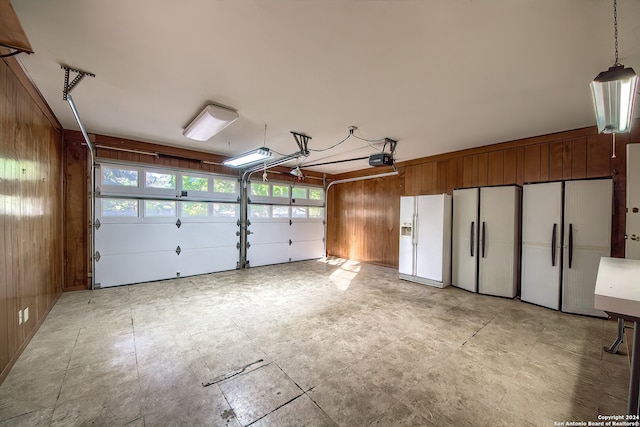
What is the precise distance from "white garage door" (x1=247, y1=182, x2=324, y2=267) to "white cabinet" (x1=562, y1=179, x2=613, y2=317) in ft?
17.5

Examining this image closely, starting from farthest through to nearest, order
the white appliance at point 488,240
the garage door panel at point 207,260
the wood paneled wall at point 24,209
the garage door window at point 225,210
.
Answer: the garage door window at point 225,210
the garage door panel at point 207,260
the white appliance at point 488,240
the wood paneled wall at point 24,209

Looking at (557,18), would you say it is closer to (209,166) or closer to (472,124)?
(472,124)

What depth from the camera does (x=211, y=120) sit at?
306 cm

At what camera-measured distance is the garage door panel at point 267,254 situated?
608cm

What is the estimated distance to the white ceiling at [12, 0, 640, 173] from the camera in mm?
1562

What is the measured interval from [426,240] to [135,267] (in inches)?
216

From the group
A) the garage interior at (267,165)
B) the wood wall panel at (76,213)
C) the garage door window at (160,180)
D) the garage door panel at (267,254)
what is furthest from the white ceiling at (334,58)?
the garage door panel at (267,254)

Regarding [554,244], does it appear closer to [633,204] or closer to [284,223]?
[633,204]

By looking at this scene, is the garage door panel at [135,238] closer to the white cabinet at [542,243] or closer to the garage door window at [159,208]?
the garage door window at [159,208]

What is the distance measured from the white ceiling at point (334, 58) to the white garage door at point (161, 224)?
1406 millimetres

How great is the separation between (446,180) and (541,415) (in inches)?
166

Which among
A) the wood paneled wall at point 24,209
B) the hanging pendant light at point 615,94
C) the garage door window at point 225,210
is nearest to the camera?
the hanging pendant light at point 615,94

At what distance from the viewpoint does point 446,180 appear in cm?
516

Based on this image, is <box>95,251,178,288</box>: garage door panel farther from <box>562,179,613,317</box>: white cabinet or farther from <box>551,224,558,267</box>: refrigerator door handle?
<box>562,179,613,317</box>: white cabinet
